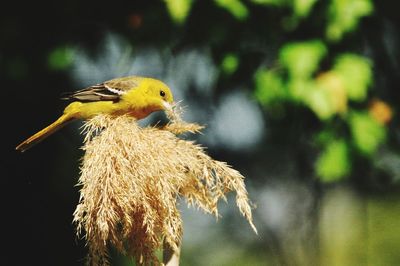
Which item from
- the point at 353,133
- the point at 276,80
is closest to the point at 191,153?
the point at 276,80

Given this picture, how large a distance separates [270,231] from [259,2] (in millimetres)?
1382

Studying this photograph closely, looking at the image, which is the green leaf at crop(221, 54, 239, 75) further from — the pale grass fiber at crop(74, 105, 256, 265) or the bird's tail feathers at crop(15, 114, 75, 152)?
the pale grass fiber at crop(74, 105, 256, 265)

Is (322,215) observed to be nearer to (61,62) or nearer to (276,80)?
(276,80)

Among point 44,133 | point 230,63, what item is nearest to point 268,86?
point 230,63

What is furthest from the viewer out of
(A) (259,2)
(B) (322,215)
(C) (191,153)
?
(B) (322,215)

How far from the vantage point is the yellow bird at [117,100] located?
7.09 feet

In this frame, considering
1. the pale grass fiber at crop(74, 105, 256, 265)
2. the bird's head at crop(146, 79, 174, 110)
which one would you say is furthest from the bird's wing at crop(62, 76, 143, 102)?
the pale grass fiber at crop(74, 105, 256, 265)

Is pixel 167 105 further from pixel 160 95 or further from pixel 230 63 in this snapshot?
pixel 230 63

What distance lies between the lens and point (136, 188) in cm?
167

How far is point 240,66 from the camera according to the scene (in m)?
2.63

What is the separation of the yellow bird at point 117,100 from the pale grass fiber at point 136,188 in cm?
36

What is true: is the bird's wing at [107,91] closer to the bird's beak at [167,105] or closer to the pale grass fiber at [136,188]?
the bird's beak at [167,105]

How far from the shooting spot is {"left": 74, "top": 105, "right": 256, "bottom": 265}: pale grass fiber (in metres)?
1.67

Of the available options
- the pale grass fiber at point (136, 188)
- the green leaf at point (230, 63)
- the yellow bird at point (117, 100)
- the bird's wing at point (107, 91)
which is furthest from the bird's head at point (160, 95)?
the green leaf at point (230, 63)
